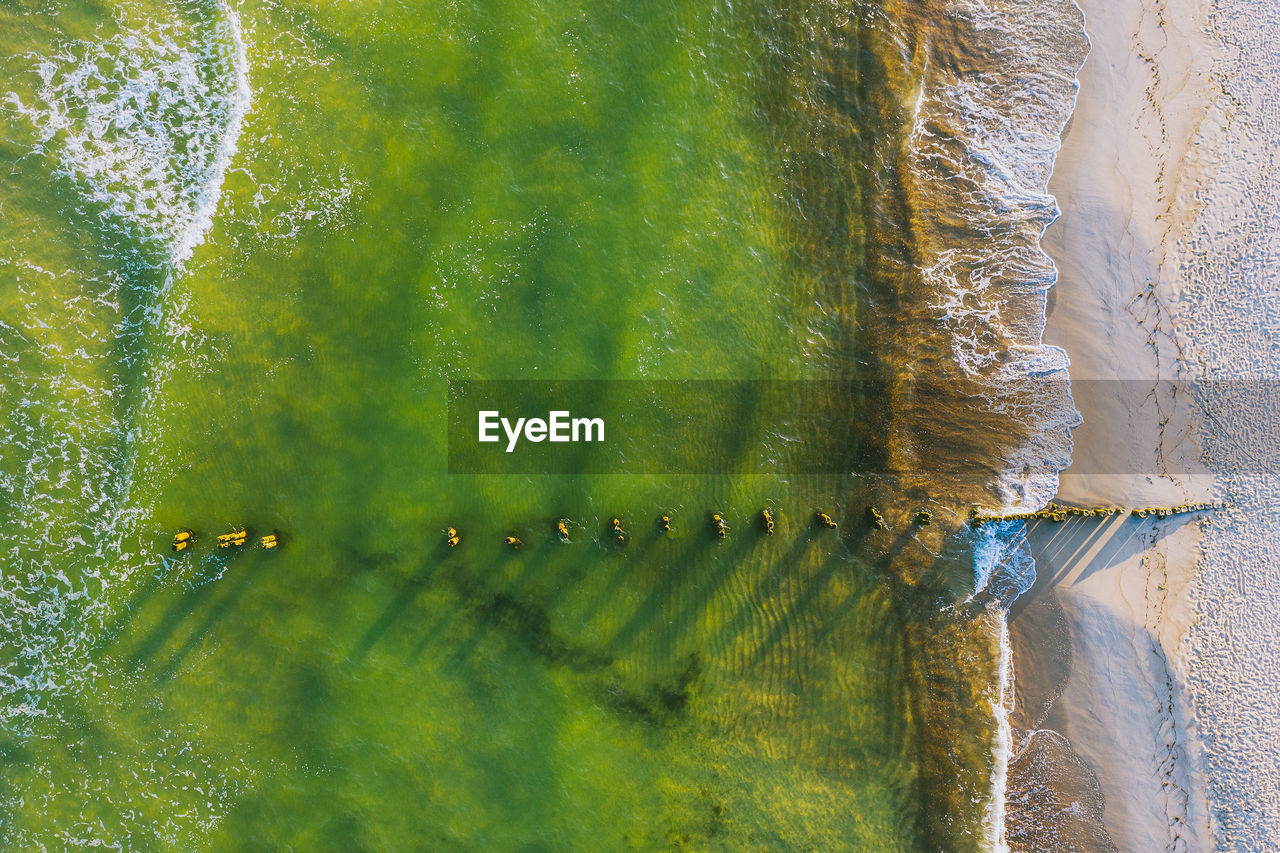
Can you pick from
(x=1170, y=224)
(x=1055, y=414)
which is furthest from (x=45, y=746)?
(x=1170, y=224)

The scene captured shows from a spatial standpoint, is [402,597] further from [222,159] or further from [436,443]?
[222,159]

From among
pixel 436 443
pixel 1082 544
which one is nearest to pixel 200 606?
pixel 436 443

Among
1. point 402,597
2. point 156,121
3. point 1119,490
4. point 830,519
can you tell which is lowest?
point 402,597

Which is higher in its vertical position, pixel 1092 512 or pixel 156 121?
pixel 156 121

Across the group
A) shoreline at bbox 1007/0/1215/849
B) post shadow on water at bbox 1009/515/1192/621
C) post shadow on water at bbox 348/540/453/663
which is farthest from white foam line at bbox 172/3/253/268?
post shadow on water at bbox 1009/515/1192/621

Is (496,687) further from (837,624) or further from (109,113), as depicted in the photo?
(109,113)

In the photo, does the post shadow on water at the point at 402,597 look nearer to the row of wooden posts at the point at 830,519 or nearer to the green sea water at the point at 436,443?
the green sea water at the point at 436,443

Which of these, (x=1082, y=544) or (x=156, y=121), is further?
(x=156, y=121)

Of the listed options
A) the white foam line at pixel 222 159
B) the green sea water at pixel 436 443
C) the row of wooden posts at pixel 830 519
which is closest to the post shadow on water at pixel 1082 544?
the row of wooden posts at pixel 830 519
